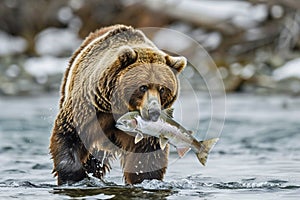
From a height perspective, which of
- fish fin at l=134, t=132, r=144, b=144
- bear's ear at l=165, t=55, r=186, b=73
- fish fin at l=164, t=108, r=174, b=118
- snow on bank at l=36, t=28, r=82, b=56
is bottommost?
fish fin at l=134, t=132, r=144, b=144

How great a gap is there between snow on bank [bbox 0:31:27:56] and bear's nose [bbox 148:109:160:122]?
1378cm

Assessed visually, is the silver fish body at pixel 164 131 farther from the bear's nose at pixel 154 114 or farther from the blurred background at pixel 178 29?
the blurred background at pixel 178 29

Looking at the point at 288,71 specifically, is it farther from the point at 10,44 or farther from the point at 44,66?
the point at 10,44

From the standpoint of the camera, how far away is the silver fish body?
552 centimetres

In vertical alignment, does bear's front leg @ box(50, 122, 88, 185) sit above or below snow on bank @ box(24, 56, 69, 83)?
below

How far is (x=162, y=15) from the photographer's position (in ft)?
58.7

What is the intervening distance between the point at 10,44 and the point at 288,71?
740 cm

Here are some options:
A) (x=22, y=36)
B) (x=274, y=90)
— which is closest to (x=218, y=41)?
(x=274, y=90)

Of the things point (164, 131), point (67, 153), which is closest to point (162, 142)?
point (164, 131)

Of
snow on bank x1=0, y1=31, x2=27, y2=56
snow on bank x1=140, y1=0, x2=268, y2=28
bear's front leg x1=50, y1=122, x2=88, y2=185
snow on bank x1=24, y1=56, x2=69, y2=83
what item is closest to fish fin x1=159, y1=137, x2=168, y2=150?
bear's front leg x1=50, y1=122, x2=88, y2=185

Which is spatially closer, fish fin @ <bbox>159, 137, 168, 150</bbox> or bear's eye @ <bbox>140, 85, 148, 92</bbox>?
bear's eye @ <bbox>140, 85, 148, 92</bbox>

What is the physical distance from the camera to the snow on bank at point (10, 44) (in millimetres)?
18934

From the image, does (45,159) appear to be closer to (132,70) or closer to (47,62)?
(132,70)

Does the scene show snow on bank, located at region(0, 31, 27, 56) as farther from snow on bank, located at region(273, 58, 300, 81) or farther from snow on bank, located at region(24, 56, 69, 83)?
snow on bank, located at region(273, 58, 300, 81)
